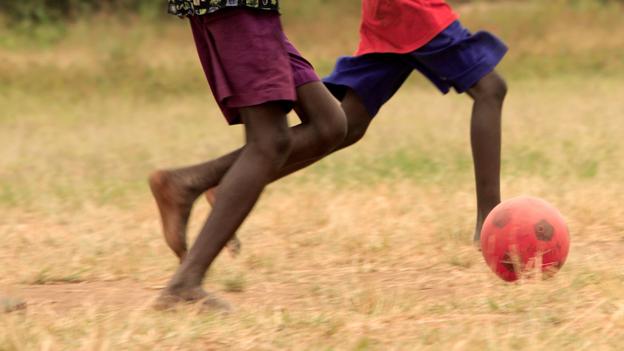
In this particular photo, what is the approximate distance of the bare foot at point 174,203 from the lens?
4152mm

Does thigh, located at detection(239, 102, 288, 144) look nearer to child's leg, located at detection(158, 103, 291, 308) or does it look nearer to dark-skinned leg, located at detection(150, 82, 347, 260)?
child's leg, located at detection(158, 103, 291, 308)

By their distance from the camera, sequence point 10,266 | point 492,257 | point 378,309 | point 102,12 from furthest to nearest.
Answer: point 102,12 → point 10,266 → point 492,257 → point 378,309

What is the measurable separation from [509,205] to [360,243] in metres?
1.14

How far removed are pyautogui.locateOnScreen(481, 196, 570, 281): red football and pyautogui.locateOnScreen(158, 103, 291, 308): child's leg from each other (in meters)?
0.84

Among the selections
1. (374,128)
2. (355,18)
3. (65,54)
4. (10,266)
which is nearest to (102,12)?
(65,54)

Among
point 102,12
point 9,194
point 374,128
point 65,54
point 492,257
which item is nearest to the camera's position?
point 492,257

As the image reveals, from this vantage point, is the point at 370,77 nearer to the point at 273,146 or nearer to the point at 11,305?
the point at 273,146

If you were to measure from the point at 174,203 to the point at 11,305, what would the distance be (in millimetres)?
675

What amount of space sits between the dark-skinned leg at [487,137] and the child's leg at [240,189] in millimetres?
1446

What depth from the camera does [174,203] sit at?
4152 mm

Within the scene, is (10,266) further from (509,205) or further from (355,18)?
(355,18)

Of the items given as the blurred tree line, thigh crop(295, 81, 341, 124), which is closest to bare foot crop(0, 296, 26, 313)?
A: thigh crop(295, 81, 341, 124)

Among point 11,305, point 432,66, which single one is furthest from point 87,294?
point 432,66

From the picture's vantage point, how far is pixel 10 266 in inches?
195
